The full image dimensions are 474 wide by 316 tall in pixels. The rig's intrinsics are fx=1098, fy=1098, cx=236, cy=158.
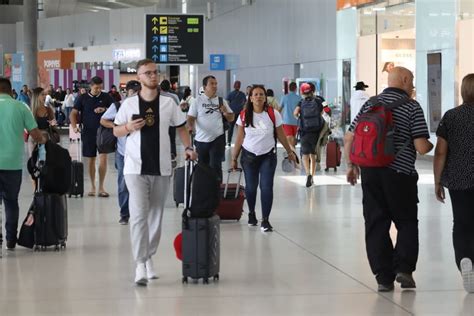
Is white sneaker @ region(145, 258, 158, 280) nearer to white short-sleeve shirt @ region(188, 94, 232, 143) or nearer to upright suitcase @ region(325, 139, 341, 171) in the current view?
white short-sleeve shirt @ region(188, 94, 232, 143)

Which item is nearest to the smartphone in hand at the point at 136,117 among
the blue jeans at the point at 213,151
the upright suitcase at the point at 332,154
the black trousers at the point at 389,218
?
the black trousers at the point at 389,218

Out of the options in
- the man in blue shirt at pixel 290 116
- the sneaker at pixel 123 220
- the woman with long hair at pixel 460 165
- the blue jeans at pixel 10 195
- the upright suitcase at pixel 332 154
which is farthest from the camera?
the upright suitcase at pixel 332 154

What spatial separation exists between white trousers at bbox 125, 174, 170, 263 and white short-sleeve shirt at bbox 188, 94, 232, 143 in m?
5.40

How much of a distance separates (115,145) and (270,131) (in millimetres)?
2328

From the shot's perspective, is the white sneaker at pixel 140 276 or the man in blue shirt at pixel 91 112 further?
the man in blue shirt at pixel 91 112

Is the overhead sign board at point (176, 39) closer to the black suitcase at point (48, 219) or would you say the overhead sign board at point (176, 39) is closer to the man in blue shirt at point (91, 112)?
the man in blue shirt at point (91, 112)

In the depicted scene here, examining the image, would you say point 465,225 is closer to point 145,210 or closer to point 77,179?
point 145,210

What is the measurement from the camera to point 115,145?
13898 mm

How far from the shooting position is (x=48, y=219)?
10977 mm

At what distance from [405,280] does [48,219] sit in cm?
407

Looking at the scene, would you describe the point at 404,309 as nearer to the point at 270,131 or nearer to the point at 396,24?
the point at 270,131

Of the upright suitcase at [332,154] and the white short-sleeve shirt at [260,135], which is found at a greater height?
the white short-sleeve shirt at [260,135]

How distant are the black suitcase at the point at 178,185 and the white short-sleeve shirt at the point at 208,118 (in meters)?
0.52

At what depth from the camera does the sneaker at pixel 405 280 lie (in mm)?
8461
